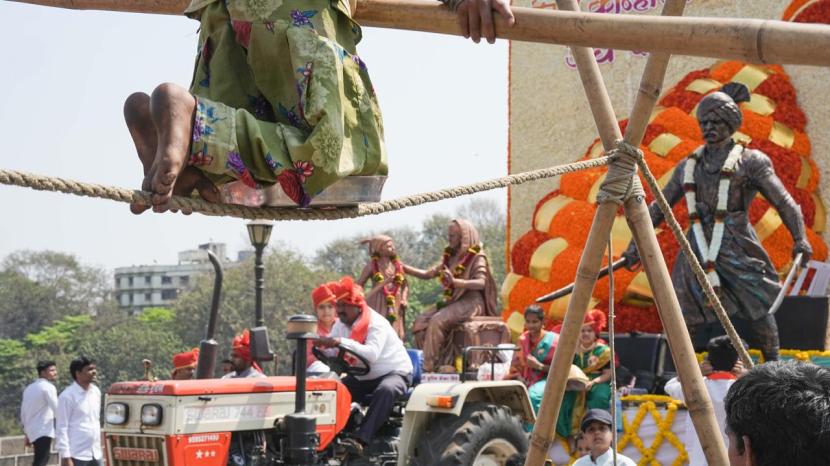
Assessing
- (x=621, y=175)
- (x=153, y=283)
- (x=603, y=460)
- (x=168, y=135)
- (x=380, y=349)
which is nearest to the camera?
(x=168, y=135)

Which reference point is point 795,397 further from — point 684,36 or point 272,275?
point 272,275

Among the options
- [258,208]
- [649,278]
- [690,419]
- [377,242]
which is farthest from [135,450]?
[258,208]

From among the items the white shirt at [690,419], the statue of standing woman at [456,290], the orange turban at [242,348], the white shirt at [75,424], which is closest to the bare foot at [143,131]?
the white shirt at [690,419]

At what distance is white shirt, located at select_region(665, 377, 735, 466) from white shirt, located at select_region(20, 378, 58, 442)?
6.58 m

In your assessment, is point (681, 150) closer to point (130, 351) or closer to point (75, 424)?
point (75, 424)

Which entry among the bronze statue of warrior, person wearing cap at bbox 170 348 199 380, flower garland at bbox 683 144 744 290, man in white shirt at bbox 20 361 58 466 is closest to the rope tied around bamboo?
the bronze statue of warrior

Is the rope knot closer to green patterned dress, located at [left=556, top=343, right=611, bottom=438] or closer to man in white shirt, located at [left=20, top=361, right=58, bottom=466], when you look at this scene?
green patterned dress, located at [left=556, top=343, right=611, bottom=438]

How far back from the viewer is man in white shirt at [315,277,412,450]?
7.40m

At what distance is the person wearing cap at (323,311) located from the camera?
314 inches

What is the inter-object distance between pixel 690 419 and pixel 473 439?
166cm

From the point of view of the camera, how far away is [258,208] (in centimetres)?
311

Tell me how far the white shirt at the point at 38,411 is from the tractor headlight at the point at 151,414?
4383 millimetres

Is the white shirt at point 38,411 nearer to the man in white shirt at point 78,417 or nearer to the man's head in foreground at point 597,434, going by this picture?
the man in white shirt at point 78,417

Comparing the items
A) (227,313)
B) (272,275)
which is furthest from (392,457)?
(272,275)
